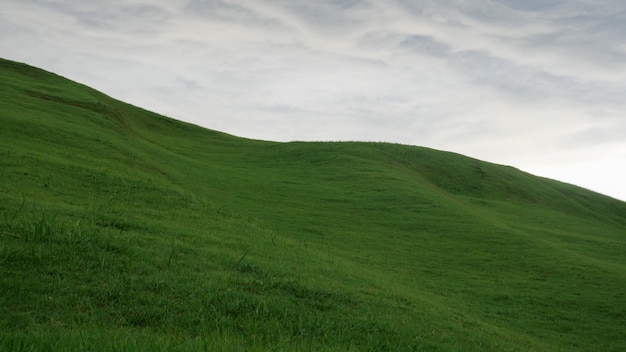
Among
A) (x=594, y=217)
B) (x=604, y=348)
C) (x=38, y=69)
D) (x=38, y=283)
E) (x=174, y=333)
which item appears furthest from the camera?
(x=594, y=217)

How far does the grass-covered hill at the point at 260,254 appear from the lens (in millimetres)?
8047

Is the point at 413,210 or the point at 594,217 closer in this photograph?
the point at 413,210

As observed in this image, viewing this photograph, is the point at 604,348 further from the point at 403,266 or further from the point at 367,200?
the point at 367,200

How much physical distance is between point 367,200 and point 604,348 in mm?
20822

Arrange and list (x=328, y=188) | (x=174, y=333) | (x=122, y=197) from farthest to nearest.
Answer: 1. (x=328, y=188)
2. (x=122, y=197)
3. (x=174, y=333)

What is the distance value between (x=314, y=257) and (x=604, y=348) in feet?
31.2

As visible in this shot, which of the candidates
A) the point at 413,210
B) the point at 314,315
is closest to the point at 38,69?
the point at 413,210

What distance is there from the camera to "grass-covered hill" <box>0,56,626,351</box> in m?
8.05

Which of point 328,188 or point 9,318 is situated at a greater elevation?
point 328,188

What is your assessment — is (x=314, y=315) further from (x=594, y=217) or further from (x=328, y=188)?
(x=594, y=217)

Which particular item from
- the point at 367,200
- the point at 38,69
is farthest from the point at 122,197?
the point at 38,69

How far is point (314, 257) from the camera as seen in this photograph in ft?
55.0

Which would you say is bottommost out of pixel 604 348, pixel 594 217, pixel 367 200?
pixel 604 348

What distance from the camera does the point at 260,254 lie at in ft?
48.0
